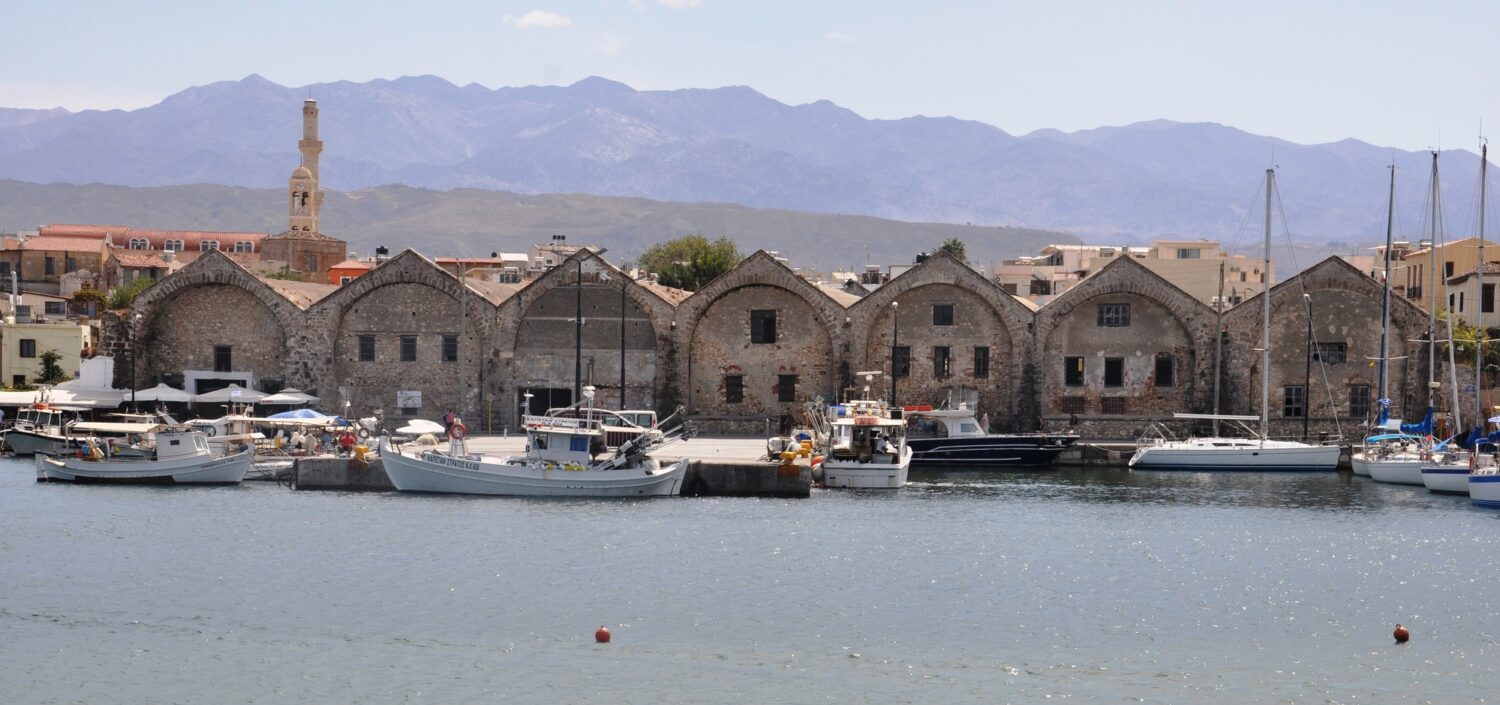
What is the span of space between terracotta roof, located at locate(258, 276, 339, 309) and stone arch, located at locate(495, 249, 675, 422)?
8.36 metres

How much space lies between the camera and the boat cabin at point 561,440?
180 ft

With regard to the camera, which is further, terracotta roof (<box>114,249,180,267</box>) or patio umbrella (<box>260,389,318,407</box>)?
terracotta roof (<box>114,249,180,267</box>)

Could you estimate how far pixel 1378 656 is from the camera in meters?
34.1

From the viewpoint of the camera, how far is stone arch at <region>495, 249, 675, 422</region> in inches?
2886

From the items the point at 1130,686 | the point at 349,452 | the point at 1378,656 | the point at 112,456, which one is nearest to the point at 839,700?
the point at 1130,686

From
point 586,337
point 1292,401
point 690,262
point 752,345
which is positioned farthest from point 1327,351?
point 690,262

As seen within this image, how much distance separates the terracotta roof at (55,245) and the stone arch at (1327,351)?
95212mm

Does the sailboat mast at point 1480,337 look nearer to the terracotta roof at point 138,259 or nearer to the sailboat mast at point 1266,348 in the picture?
the sailboat mast at point 1266,348

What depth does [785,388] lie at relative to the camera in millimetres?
73438

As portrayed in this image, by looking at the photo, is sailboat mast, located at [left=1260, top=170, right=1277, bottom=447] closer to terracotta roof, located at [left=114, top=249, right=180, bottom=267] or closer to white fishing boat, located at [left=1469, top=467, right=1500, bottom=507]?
white fishing boat, located at [left=1469, top=467, right=1500, bottom=507]

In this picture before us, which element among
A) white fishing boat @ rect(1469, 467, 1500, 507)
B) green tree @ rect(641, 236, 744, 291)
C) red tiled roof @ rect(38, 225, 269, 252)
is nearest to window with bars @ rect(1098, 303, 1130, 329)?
white fishing boat @ rect(1469, 467, 1500, 507)

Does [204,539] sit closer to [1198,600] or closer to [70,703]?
[70,703]

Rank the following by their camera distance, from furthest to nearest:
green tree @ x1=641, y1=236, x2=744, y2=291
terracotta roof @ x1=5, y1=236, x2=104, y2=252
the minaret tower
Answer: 1. the minaret tower
2. terracotta roof @ x1=5, y1=236, x2=104, y2=252
3. green tree @ x1=641, y1=236, x2=744, y2=291

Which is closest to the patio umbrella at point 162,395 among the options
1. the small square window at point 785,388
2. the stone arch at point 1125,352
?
the small square window at point 785,388
